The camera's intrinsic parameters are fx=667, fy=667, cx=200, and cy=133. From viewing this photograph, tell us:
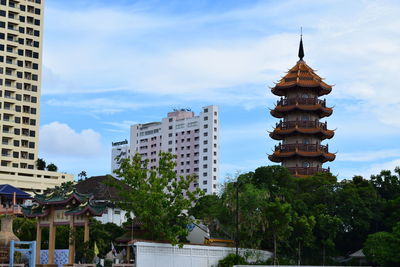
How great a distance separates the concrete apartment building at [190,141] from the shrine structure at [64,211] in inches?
4164

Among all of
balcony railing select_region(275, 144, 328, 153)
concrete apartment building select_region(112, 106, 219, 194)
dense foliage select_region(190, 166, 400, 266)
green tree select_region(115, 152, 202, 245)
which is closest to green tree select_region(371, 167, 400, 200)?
dense foliage select_region(190, 166, 400, 266)

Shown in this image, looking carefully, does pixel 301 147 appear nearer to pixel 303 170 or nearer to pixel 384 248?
pixel 303 170

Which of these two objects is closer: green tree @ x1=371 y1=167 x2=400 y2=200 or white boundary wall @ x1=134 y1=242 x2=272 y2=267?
white boundary wall @ x1=134 y1=242 x2=272 y2=267

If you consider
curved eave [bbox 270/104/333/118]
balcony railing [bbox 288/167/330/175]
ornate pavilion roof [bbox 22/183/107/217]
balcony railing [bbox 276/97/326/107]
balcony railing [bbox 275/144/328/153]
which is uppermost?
balcony railing [bbox 276/97/326/107]

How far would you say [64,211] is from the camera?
5556 centimetres

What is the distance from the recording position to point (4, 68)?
123 meters

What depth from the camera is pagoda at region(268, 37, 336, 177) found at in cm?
9925

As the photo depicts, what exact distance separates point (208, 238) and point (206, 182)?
98.6 m

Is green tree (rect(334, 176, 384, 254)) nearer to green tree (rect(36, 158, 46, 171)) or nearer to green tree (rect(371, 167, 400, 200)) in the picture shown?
green tree (rect(371, 167, 400, 200))

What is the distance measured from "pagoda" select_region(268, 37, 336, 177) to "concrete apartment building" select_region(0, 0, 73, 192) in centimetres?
4454

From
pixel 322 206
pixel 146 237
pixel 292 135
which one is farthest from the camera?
pixel 292 135

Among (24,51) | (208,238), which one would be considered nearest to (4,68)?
(24,51)

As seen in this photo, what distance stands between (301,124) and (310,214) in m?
27.7

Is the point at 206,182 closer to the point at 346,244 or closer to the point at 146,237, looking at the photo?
the point at 346,244
